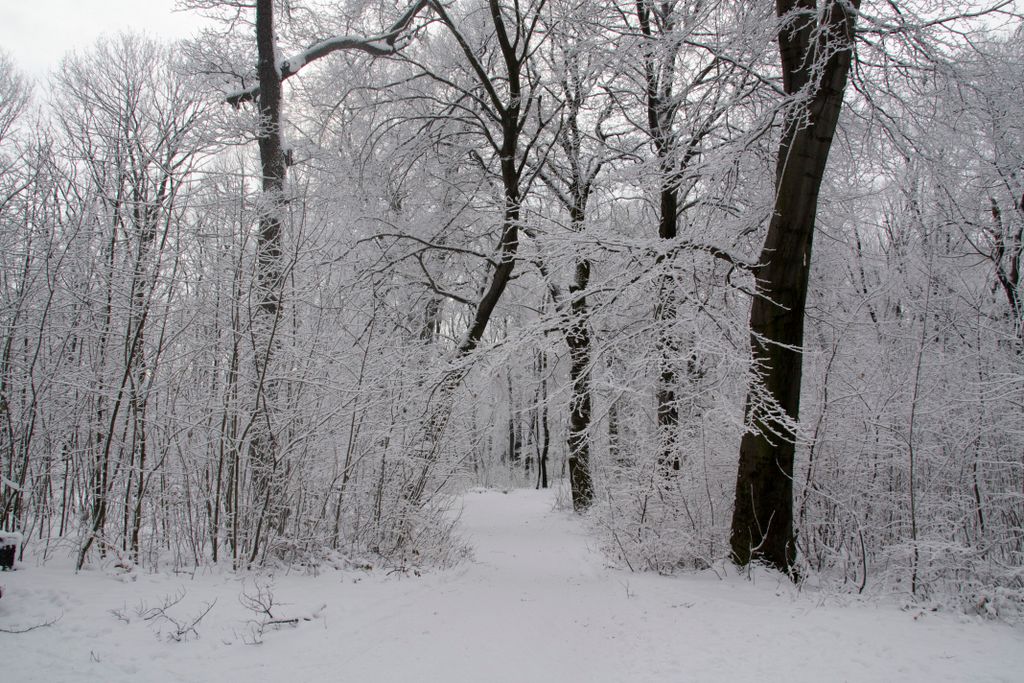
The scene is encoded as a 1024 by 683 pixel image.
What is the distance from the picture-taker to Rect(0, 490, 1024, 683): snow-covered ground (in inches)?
132

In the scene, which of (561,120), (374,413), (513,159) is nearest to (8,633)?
(374,413)

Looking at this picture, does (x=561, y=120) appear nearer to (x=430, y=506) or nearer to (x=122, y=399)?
(x=430, y=506)

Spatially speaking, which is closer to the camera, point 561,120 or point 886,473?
point 886,473

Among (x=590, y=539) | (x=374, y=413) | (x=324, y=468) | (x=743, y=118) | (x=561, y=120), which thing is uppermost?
(x=561, y=120)

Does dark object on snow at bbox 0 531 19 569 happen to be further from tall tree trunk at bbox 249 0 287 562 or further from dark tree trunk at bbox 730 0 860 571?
dark tree trunk at bbox 730 0 860 571

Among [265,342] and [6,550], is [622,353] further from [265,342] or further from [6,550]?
[6,550]

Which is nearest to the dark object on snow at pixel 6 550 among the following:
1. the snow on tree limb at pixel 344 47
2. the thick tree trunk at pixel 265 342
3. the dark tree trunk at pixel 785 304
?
the thick tree trunk at pixel 265 342

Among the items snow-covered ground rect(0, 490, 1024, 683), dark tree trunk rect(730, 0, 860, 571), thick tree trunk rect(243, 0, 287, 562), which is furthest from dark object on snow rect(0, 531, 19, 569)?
dark tree trunk rect(730, 0, 860, 571)

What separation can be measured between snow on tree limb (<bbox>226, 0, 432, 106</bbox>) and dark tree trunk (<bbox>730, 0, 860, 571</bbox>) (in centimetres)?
527

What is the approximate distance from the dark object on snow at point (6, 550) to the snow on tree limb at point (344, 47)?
5.53 m

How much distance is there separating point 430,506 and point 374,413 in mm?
1571

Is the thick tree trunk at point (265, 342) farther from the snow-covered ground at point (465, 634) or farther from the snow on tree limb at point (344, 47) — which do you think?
the snow on tree limb at point (344, 47)

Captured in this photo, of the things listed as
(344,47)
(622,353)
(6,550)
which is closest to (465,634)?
(622,353)

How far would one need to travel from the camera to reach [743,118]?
24.9 feet
